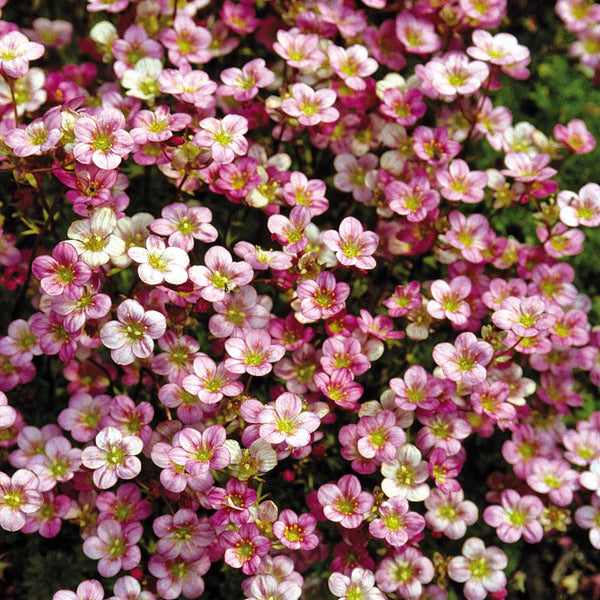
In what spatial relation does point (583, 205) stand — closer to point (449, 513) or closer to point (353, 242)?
point (353, 242)

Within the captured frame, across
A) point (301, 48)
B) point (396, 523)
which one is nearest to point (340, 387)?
point (396, 523)

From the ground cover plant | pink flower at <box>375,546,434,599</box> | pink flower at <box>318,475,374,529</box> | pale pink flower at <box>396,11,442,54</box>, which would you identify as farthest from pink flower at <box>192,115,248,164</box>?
pink flower at <box>375,546,434,599</box>

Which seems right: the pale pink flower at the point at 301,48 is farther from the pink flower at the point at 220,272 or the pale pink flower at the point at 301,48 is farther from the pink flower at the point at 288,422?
the pink flower at the point at 288,422

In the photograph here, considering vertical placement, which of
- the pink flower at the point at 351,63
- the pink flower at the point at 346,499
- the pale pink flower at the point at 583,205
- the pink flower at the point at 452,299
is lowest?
the pink flower at the point at 346,499

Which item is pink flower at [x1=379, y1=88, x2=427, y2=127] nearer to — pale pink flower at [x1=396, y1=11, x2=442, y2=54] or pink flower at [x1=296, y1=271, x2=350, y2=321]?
pale pink flower at [x1=396, y1=11, x2=442, y2=54]

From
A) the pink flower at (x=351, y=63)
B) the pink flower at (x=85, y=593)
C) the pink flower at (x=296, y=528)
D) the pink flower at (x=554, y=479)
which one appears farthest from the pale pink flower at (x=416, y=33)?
the pink flower at (x=85, y=593)
